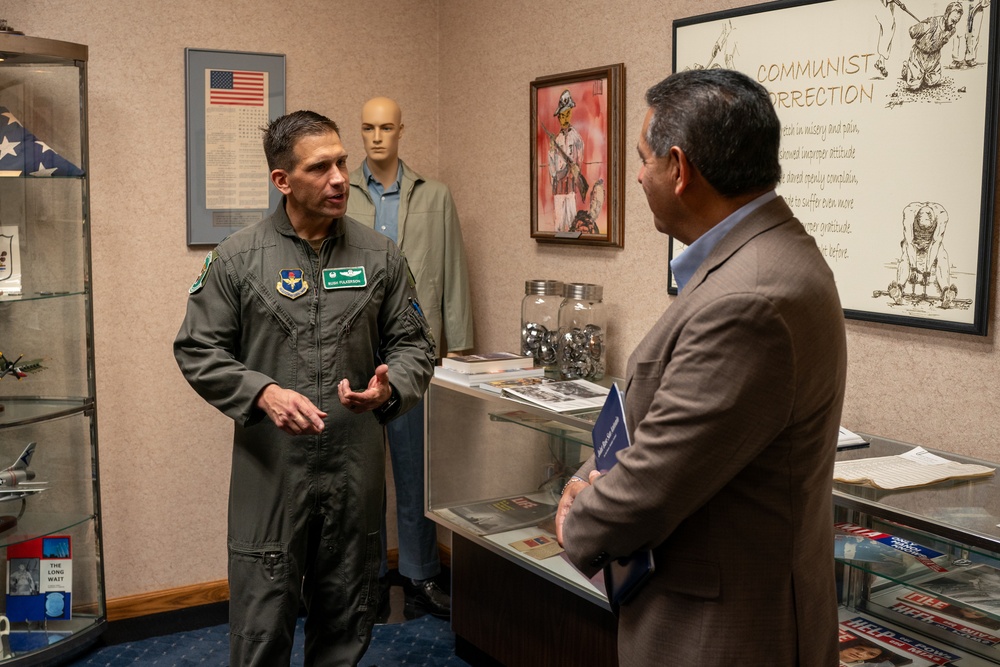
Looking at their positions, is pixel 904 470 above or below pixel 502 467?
above

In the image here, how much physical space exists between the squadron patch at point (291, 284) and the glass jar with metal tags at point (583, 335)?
37.8 inches

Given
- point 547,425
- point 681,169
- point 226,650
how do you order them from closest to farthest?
point 681,169
point 547,425
point 226,650

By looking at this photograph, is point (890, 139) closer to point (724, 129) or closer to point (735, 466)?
point (724, 129)

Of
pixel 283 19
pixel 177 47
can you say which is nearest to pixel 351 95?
pixel 283 19

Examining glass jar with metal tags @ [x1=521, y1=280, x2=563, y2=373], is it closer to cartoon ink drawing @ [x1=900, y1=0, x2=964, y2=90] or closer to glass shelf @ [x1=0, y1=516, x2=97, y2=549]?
cartoon ink drawing @ [x1=900, y1=0, x2=964, y2=90]

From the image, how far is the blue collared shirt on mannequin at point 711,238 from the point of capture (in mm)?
1312

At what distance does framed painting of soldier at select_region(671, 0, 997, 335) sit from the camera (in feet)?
6.63

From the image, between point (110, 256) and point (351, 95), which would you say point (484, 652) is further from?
point (351, 95)

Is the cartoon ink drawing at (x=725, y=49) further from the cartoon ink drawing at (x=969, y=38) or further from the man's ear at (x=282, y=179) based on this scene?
the man's ear at (x=282, y=179)

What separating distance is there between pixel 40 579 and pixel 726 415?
2708mm

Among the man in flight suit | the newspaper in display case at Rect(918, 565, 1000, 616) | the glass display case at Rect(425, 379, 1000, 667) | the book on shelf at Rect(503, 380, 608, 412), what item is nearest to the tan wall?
the book on shelf at Rect(503, 380, 608, 412)

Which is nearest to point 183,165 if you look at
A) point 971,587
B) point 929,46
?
point 929,46

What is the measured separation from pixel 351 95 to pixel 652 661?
291 centimetres

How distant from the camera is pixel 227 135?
3557 millimetres
